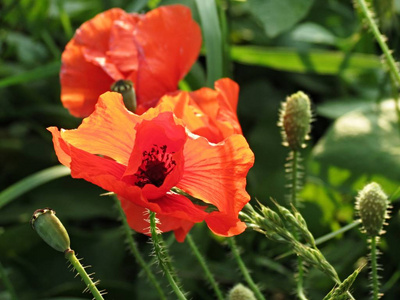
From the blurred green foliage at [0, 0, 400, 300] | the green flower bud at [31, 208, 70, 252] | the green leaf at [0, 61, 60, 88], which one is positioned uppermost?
the green flower bud at [31, 208, 70, 252]

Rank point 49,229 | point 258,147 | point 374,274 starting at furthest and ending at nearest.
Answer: point 258,147 < point 374,274 < point 49,229

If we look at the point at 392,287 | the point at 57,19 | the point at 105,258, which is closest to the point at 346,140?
the point at 392,287

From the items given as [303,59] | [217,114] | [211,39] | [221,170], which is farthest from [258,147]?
[221,170]

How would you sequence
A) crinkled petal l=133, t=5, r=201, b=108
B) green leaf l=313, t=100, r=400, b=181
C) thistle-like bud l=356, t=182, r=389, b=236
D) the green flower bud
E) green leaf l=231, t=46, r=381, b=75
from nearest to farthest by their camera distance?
the green flower bud → thistle-like bud l=356, t=182, r=389, b=236 → crinkled petal l=133, t=5, r=201, b=108 → green leaf l=313, t=100, r=400, b=181 → green leaf l=231, t=46, r=381, b=75

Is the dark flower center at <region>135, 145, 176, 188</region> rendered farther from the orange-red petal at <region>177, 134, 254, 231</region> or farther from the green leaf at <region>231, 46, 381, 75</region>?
the green leaf at <region>231, 46, 381, 75</region>

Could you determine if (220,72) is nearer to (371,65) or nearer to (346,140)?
(346,140)

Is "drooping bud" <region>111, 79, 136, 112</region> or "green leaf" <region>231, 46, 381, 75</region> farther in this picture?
"green leaf" <region>231, 46, 381, 75</region>

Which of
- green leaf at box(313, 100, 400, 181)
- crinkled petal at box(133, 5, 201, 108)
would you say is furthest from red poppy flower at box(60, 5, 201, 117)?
green leaf at box(313, 100, 400, 181)

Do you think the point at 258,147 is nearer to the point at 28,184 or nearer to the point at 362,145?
the point at 362,145
